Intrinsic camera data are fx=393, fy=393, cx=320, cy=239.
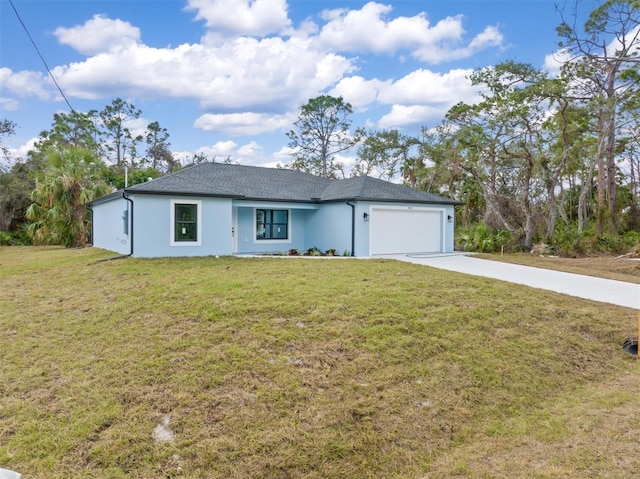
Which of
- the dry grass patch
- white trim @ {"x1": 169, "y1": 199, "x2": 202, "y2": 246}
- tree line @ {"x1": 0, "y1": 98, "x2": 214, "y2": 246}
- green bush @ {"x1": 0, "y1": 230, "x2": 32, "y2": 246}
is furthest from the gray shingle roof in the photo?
green bush @ {"x1": 0, "y1": 230, "x2": 32, "y2": 246}

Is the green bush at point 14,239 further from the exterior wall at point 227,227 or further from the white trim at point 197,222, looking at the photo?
the white trim at point 197,222

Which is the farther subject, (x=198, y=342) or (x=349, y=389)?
(x=198, y=342)

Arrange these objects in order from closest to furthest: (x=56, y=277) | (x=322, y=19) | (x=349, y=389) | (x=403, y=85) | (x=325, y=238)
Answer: (x=349, y=389)
(x=56, y=277)
(x=322, y=19)
(x=325, y=238)
(x=403, y=85)

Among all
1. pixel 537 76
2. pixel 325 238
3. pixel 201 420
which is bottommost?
pixel 201 420

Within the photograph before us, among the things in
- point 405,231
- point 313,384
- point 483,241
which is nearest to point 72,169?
point 405,231

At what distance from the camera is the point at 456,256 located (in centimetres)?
1527

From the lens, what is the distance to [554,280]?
10555 mm

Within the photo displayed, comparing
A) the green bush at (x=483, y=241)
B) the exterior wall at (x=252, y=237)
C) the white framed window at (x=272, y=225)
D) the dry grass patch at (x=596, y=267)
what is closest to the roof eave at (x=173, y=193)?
the exterior wall at (x=252, y=237)

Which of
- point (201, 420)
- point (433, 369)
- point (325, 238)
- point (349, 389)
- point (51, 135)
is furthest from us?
point (51, 135)

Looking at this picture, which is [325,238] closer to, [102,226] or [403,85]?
[102,226]

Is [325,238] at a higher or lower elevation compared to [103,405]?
higher

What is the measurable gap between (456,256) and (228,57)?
12.4m

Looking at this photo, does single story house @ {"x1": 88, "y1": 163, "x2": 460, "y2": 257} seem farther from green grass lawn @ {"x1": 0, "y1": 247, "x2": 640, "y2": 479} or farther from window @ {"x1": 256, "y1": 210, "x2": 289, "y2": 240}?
green grass lawn @ {"x1": 0, "y1": 247, "x2": 640, "y2": 479}

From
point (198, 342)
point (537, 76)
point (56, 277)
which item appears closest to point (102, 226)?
point (56, 277)
